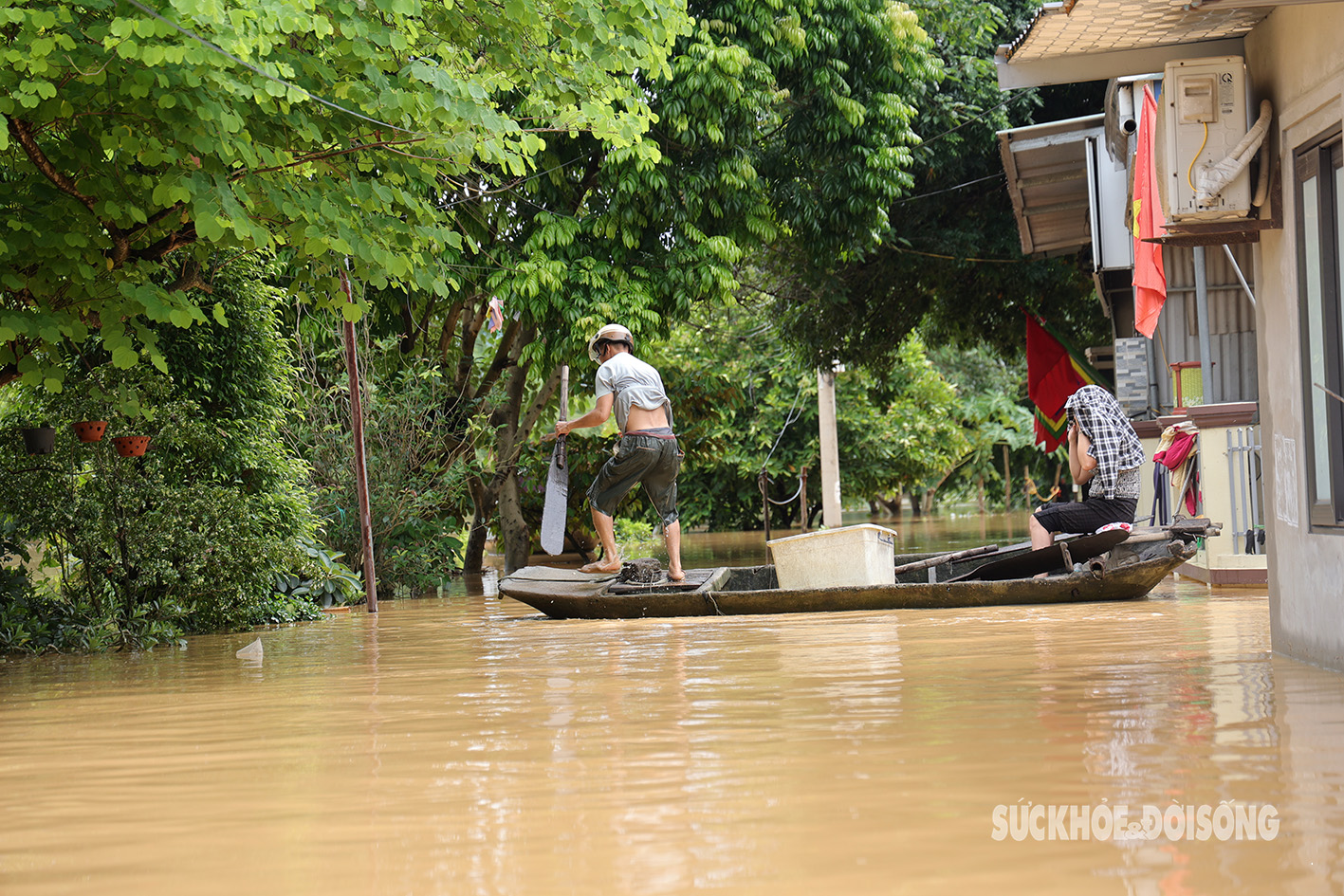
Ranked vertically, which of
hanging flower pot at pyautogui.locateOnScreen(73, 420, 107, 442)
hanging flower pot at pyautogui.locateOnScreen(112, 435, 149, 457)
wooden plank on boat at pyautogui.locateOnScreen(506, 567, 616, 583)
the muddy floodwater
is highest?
hanging flower pot at pyautogui.locateOnScreen(73, 420, 107, 442)

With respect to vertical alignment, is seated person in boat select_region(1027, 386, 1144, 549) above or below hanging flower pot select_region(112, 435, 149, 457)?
below

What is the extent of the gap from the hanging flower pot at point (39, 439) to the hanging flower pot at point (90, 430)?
6.8 inches

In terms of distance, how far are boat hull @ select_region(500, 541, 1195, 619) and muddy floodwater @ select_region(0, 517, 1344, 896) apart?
2005 millimetres

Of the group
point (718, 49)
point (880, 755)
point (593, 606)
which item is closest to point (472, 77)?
point (593, 606)

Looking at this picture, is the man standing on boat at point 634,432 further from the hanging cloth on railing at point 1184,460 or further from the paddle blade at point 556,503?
the hanging cloth on railing at point 1184,460

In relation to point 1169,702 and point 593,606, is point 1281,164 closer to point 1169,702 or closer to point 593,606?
point 1169,702

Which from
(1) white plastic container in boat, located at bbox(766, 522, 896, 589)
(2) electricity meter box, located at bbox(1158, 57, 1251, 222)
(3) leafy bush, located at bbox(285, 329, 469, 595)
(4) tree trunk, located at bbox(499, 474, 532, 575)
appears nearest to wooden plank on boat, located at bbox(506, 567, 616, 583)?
(1) white plastic container in boat, located at bbox(766, 522, 896, 589)

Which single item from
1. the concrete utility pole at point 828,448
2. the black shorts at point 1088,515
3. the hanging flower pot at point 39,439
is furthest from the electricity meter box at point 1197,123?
the concrete utility pole at point 828,448

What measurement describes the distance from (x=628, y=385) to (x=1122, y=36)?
14.6ft

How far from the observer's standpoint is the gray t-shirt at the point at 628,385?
31.4ft

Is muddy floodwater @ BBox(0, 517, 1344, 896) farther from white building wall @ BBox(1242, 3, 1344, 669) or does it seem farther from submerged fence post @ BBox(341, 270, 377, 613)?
submerged fence post @ BBox(341, 270, 377, 613)

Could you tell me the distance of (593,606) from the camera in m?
9.48

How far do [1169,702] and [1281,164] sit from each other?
283 centimetres

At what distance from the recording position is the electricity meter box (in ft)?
19.8
